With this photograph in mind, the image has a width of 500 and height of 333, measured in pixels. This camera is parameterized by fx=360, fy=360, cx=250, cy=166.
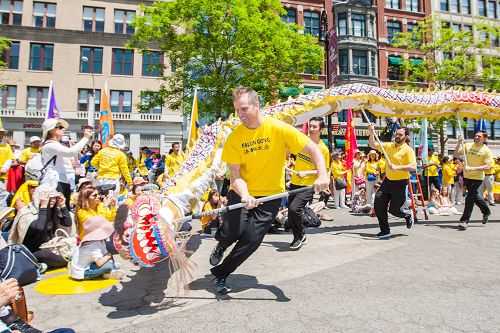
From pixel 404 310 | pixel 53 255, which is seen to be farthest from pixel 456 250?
pixel 53 255

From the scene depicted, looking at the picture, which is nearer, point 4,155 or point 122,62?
point 4,155

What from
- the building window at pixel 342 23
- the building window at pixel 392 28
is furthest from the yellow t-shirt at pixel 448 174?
the building window at pixel 392 28

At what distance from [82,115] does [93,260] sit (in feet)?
94.4

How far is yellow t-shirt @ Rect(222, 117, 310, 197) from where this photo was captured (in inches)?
141

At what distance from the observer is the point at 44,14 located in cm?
2953

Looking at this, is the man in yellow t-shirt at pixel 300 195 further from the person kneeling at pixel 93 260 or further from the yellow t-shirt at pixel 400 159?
the person kneeling at pixel 93 260

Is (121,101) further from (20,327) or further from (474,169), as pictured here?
(20,327)

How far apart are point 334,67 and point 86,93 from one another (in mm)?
23739

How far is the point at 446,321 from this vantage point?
2902 mm

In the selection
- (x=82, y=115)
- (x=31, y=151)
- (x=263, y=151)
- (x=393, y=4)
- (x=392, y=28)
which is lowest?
(x=263, y=151)

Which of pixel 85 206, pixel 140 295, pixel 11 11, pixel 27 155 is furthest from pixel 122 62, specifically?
pixel 140 295

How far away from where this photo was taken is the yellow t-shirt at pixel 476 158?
735 centimetres

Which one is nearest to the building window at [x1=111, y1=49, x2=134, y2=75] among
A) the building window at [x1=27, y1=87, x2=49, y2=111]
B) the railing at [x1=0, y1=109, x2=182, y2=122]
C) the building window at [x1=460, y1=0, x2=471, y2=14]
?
the railing at [x1=0, y1=109, x2=182, y2=122]

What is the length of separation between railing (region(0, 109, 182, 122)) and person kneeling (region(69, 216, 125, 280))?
88.2ft
